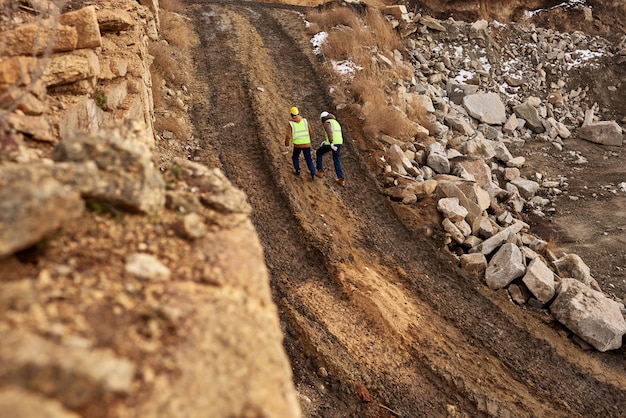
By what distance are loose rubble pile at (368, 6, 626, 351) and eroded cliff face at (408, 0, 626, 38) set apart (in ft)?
4.16

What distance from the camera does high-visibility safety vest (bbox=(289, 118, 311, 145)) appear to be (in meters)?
9.17

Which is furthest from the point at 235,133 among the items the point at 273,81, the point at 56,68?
the point at 56,68

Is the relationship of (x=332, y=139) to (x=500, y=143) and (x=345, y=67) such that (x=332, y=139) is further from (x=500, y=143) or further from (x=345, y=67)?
(x=500, y=143)

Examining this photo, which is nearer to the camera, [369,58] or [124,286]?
[124,286]

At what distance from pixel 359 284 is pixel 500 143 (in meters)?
8.78

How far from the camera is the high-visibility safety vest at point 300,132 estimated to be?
9.17 m

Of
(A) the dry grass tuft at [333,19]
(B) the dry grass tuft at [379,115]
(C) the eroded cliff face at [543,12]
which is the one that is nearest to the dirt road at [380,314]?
(B) the dry grass tuft at [379,115]

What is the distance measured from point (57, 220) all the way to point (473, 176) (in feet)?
33.3

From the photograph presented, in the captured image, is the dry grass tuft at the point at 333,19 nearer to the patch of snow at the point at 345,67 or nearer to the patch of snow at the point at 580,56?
the patch of snow at the point at 345,67

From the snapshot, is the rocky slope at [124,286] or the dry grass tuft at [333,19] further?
the dry grass tuft at [333,19]

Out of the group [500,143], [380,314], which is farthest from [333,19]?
[380,314]

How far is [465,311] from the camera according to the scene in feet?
26.2

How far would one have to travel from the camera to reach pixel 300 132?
9.20 meters

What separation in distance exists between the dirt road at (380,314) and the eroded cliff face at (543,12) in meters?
12.3
